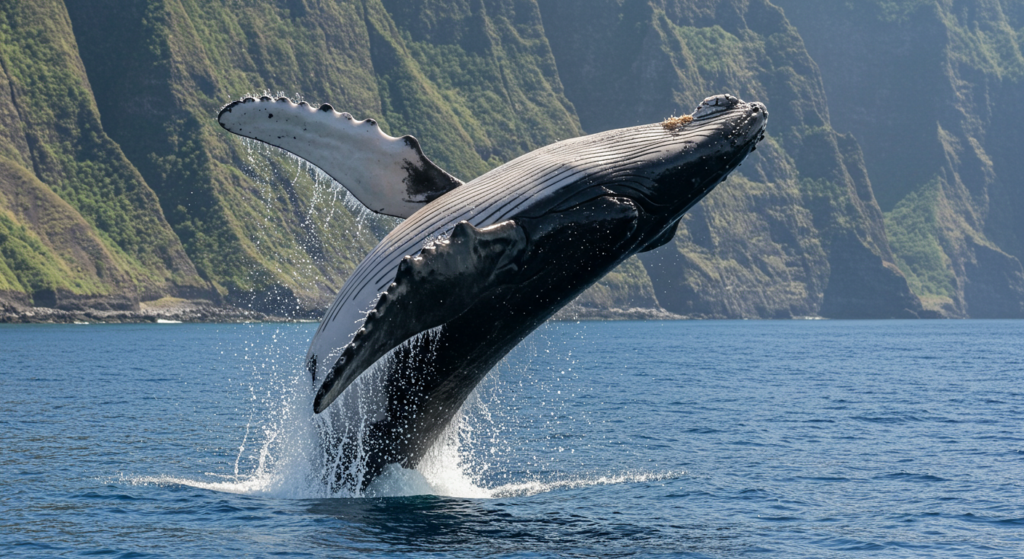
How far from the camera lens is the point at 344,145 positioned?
35.8 feet

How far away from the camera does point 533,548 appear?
10.8 metres

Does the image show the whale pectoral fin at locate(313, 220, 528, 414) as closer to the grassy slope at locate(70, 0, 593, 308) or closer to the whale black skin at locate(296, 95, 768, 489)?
the whale black skin at locate(296, 95, 768, 489)

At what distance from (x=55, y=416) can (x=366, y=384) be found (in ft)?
65.5

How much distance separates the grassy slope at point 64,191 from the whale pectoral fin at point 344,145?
346ft

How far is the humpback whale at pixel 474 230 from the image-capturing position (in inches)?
317

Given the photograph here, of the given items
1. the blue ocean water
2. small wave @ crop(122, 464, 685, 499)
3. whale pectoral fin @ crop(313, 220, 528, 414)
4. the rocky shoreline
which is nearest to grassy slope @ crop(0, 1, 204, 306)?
the rocky shoreline

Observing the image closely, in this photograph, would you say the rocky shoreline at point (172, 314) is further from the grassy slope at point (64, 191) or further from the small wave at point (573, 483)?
the small wave at point (573, 483)

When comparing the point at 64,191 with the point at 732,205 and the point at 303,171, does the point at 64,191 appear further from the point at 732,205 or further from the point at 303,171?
the point at 732,205

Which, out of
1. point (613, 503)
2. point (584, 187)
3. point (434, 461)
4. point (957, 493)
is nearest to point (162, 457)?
point (434, 461)

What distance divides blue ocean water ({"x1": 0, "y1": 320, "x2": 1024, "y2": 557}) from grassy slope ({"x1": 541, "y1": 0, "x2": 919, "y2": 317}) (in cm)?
12582

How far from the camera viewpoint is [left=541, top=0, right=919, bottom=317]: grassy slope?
550ft

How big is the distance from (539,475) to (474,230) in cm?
986

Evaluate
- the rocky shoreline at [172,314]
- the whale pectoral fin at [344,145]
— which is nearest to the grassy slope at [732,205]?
the rocky shoreline at [172,314]

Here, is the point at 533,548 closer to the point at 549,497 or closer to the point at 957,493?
the point at 549,497
